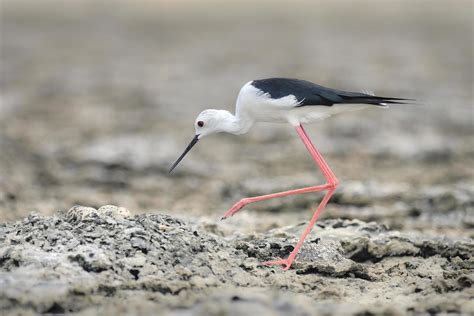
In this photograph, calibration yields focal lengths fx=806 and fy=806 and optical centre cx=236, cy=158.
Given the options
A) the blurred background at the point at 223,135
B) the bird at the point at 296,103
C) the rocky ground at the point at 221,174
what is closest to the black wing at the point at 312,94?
the bird at the point at 296,103

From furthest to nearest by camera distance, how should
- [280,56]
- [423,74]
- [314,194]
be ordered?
[280,56] → [423,74] → [314,194]

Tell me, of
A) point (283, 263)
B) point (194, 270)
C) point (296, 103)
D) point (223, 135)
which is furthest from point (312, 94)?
point (223, 135)

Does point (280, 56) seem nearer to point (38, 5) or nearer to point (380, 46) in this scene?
point (380, 46)

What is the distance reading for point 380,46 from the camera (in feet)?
71.8

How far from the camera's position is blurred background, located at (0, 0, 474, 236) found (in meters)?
9.09

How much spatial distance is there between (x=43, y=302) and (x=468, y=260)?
3221 millimetres

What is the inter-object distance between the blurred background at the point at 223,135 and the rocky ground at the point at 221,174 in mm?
46

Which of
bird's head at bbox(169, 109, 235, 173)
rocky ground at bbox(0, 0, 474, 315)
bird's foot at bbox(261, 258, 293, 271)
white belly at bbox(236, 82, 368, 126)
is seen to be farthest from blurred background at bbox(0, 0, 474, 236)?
bird's foot at bbox(261, 258, 293, 271)

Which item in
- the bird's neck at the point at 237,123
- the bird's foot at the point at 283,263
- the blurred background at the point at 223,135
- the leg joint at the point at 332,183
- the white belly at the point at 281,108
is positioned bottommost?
the blurred background at the point at 223,135

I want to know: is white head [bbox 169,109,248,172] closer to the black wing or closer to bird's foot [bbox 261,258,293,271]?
the black wing

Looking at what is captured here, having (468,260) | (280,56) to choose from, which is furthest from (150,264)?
(280,56)

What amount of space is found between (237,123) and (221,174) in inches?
171

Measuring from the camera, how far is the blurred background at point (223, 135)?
9.09 metres

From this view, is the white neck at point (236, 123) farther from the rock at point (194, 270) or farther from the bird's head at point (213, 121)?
the rock at point (194, 270)
